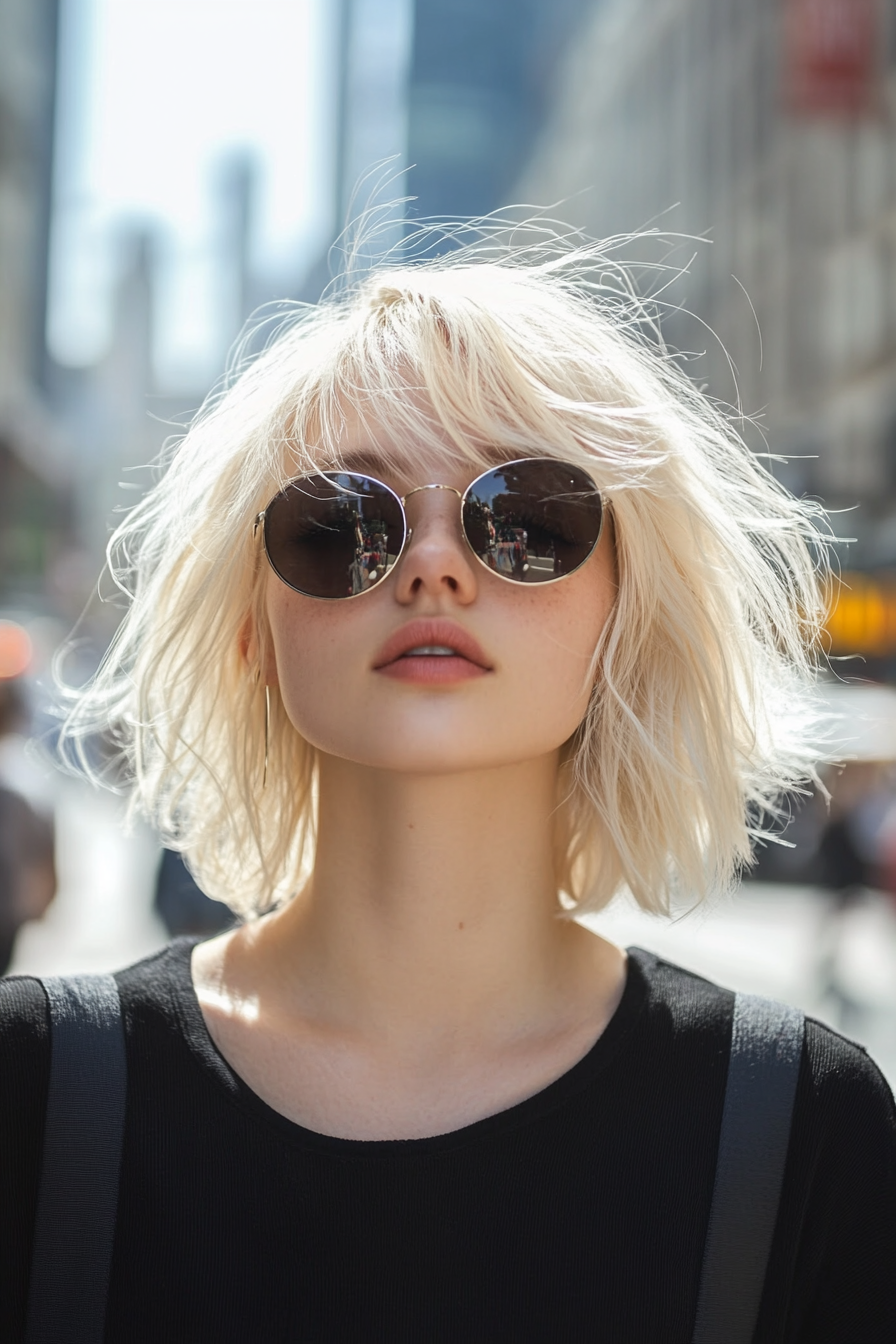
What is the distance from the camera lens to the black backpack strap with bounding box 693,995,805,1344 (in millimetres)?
1520

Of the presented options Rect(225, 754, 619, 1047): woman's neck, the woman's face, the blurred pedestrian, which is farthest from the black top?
the blurred pedestrian

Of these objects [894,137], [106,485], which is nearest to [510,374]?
[894,137]

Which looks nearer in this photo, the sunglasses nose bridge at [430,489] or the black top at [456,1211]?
the black top at [456,1211]

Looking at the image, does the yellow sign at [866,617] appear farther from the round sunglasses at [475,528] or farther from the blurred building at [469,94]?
the blurred building at [469,94]

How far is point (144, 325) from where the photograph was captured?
188 metres

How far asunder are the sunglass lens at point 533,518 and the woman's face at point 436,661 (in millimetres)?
24

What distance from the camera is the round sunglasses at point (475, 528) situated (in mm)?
1680

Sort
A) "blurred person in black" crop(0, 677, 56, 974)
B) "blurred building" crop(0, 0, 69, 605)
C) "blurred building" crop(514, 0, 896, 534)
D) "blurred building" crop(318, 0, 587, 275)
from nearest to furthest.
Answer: "blurred person in black" crop(0, 677, 56, 974), "blurred building" crop(514, 0, 896, 534), "blurred building" crop(0, 0, 69, 605), "blurred building" crop(318, 0, 587, 275)

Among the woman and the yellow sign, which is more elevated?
the yellow sign

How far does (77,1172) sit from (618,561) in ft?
3.31

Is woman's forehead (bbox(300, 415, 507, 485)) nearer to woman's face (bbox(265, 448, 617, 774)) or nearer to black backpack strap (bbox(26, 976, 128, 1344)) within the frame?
woman's face (bbox(265, 448, 617, 774))

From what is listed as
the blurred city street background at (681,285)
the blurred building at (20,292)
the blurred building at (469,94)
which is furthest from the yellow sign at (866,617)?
the blurred building at (469,94)

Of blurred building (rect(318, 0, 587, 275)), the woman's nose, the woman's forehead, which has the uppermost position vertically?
blurred building (rect(318, 0, 587, 275))

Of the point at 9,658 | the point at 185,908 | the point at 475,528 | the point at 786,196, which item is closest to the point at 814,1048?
the point at 475,528
